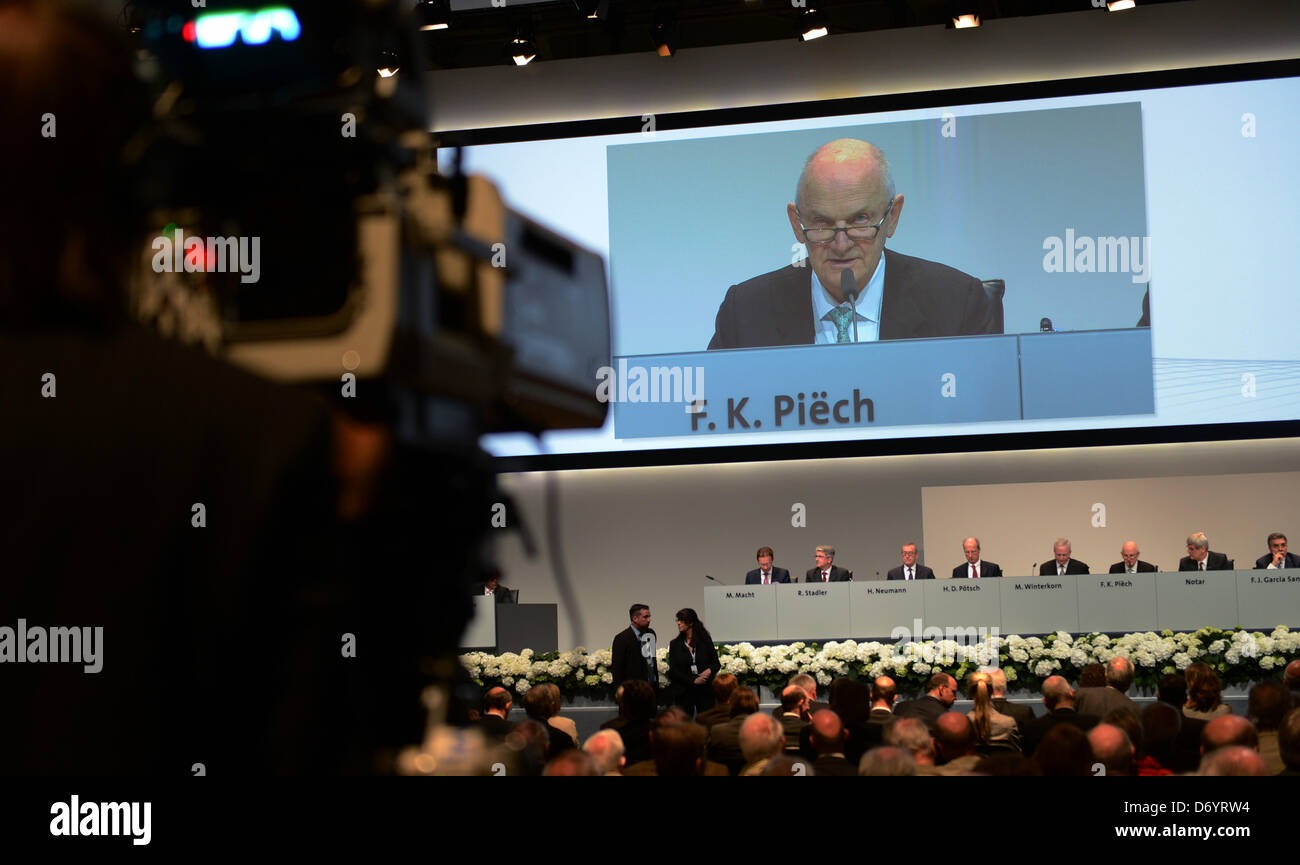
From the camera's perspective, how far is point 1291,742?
286 cm

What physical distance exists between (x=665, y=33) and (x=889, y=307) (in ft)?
10.3

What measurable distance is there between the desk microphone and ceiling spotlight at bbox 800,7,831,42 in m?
2.04

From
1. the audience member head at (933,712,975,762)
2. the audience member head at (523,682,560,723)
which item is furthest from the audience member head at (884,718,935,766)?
the audience member head at (523,682,560,723)

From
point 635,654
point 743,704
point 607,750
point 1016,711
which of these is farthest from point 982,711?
point 635,654

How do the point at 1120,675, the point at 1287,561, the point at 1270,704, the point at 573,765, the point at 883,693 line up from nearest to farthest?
1. the point at 573,765
2. the point at 1270,704
3. the point at 883,693
4. the point at 1120,675
5. the point at 1287,561

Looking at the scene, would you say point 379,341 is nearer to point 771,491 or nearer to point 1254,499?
point 771,491

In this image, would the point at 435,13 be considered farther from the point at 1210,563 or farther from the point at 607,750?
the point at 607,750

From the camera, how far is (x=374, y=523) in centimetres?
53

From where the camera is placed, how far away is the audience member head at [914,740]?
135 inches

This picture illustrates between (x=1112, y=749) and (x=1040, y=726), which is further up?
(x=1112, y=749)

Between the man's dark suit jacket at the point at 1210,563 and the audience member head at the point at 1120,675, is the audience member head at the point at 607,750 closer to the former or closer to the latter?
the audience member head at the point at 1120,675
